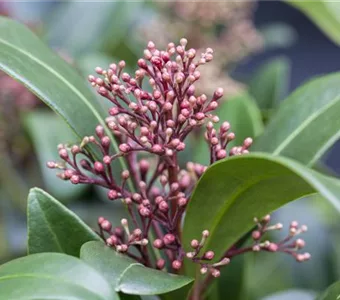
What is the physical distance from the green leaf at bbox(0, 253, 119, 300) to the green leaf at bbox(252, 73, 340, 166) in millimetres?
308

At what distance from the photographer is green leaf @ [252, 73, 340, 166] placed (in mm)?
655

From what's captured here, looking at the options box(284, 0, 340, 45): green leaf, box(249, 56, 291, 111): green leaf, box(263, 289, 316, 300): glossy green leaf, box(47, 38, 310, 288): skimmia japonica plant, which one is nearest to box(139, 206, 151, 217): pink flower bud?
box(47, 38, 310, 288): skimmia japonica plant

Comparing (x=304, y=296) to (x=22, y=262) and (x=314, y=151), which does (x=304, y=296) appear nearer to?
(x=314, y=151)

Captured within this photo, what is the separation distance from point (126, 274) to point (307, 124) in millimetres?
300

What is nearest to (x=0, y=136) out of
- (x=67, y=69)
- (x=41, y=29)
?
(x=41, y=29)

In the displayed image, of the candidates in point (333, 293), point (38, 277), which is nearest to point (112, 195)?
point (38, 277)

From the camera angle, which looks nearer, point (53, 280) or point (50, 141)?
point (53, 280)

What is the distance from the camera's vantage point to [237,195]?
572 mm

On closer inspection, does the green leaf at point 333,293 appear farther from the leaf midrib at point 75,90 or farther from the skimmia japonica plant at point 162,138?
the leaf midrib at point 75,90

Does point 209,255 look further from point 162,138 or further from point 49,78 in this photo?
point 49,78

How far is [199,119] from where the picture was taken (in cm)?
56

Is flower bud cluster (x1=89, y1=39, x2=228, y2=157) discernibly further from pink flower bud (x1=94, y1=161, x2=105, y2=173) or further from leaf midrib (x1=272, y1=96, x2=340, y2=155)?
leaf midrib (x1=272, y1=96, x2=340, y2=155)

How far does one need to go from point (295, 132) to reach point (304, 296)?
29cm

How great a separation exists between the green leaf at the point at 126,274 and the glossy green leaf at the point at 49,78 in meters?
0.15
